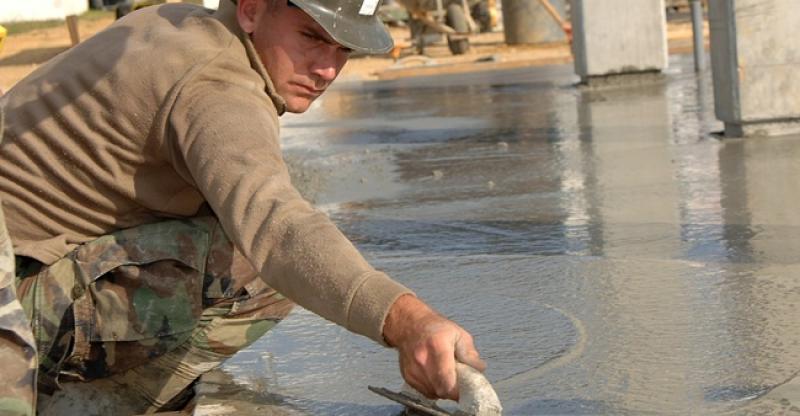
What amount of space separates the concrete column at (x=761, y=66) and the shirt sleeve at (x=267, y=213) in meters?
5.65

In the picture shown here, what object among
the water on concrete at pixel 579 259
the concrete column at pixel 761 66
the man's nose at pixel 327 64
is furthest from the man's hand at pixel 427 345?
the concrete column at pixel 761 66

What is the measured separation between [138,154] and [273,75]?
37 centimetres

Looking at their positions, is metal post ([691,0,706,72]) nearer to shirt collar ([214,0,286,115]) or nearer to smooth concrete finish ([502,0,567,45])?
smooth concrete finish ([502,0,567,45])

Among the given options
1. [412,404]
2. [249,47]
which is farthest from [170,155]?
[412,404]

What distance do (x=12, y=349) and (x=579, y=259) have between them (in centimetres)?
260

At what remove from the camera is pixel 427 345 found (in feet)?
8.73

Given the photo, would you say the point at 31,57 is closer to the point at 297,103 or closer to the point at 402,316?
the point at 297,103

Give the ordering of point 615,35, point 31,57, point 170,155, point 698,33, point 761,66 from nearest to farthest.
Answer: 1. point 170,155
2. point 761,66
3. point 615,35
4. point 698,33
5. point 31,57

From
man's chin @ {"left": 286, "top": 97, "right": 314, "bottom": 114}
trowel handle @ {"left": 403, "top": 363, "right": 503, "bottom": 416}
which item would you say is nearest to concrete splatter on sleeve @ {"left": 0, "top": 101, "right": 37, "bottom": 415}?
man's chin @ {"left": 286, "top": 97, "right": 314, "bottom": 114}

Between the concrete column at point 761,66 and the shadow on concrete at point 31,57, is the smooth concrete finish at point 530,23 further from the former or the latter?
the concrete column at point 761,66

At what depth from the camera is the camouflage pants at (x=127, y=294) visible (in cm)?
351

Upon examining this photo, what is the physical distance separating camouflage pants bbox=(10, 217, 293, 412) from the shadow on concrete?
2194 centimetres

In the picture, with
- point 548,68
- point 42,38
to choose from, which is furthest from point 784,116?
point 42,38

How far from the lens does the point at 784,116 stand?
27.5 feet
